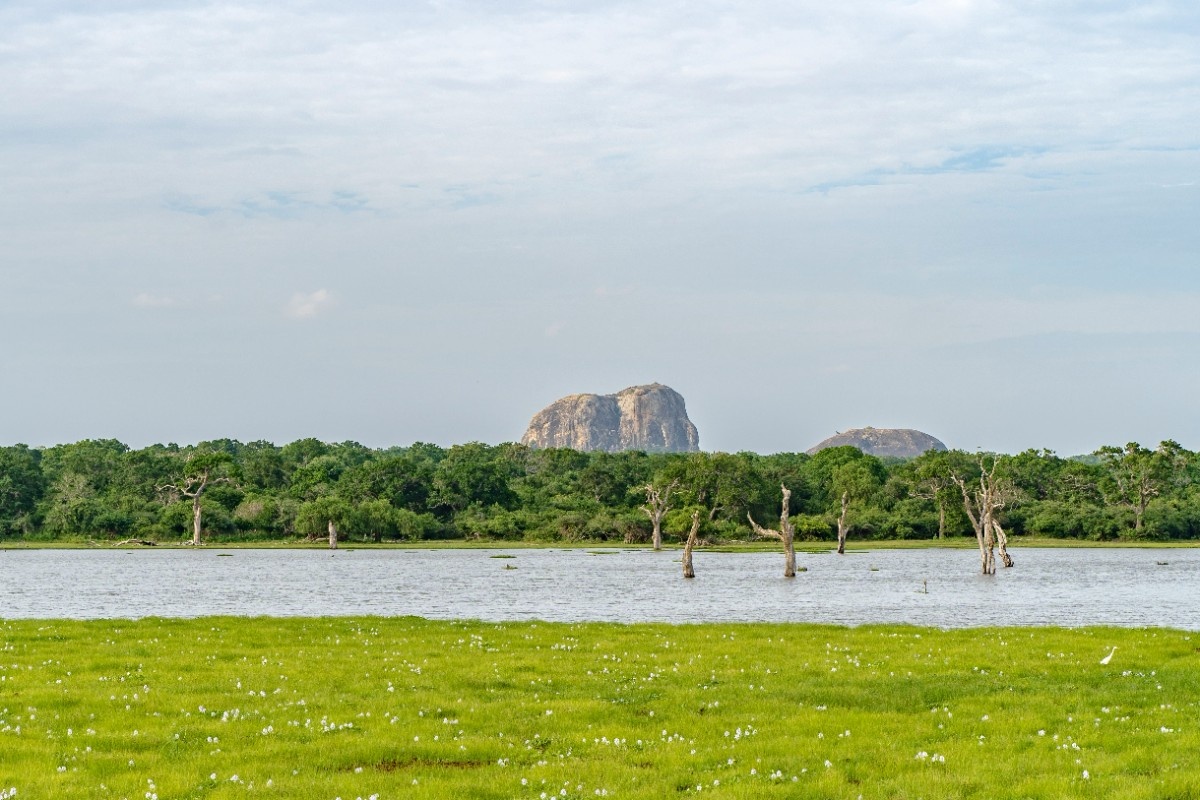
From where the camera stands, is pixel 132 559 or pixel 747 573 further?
pixel 132 559

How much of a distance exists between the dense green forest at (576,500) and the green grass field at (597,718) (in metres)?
118

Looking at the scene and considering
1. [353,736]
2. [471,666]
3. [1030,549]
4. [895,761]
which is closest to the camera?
[895,761]

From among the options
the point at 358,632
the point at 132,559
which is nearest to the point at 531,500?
the point at 132,559

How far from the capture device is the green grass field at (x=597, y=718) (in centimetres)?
1681

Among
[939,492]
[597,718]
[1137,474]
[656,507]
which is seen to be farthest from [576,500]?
[597,718]

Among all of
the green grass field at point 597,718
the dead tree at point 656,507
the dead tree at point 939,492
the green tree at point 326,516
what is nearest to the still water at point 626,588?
the dead tree at point 656,507

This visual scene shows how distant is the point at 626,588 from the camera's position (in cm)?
7919

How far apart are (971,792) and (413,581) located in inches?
3028

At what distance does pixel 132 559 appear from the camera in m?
130

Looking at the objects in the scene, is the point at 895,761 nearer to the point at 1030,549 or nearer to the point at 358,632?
the point at 358,632

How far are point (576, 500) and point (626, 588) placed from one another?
100m

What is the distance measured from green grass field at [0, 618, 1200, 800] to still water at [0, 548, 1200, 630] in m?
20.8

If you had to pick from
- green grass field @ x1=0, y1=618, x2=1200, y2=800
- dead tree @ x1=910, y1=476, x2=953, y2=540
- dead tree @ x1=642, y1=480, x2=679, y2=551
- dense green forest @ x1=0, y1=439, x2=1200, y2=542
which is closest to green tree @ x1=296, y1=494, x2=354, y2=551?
dense green forest @ x1=0, y1=439, x2=1200, y2=542

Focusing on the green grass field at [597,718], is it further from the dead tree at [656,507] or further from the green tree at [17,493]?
the green tree at [17,493]
